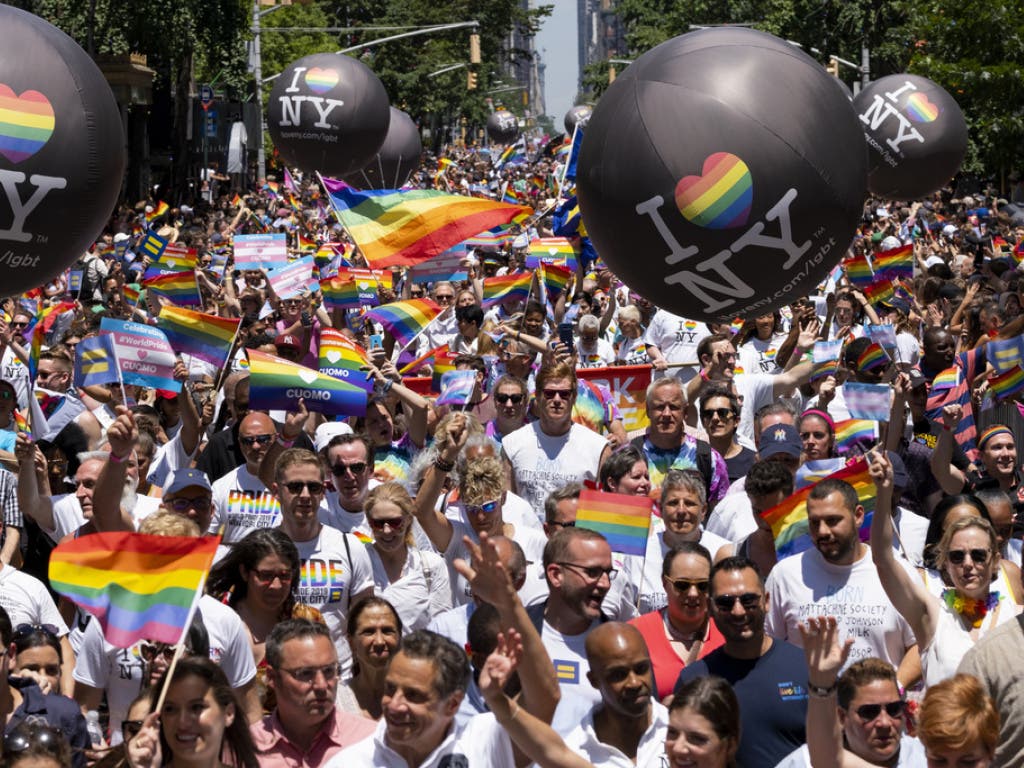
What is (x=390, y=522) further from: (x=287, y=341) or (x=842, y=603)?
(x=287, y=341)

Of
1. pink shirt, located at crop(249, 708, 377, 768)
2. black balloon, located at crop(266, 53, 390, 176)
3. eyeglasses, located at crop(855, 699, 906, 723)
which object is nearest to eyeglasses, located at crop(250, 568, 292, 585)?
pink shirt, located at crop(249, 708, 377, 768)

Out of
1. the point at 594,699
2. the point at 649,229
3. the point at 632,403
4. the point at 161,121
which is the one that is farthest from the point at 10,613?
the point at 161,121

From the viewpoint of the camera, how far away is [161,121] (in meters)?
50.0

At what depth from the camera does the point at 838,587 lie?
256 inches

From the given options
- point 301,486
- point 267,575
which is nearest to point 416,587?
point 301,486

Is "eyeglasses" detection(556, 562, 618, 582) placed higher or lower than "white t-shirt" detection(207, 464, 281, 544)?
higher

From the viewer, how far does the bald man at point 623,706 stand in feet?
17.1

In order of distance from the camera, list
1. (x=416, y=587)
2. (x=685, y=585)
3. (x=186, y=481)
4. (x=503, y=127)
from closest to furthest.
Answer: (x=685, y=585)
(x=416, y=587)
(x=186, y=481)
(x=503, y=127)

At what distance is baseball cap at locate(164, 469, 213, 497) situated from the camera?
7.64 meters

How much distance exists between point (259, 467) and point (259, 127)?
30754mm

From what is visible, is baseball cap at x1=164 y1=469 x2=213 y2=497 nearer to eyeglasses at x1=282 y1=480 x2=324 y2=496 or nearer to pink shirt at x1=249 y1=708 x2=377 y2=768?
eyeglasses at x1=282 y1=480 x2=324 y2=496

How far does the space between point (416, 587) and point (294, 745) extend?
5.77ft

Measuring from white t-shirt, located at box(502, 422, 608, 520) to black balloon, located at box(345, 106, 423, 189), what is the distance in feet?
35.6

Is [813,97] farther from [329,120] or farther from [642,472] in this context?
[329,120]
